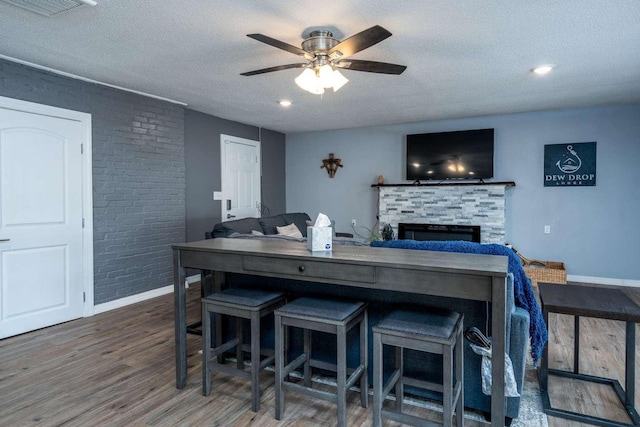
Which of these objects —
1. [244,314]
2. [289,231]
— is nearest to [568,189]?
[289,231]

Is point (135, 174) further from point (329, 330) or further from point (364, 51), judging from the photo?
point (329, 330)

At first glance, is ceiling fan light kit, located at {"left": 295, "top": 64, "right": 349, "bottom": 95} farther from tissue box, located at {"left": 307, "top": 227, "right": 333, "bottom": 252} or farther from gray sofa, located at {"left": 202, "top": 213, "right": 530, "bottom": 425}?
gray sofa, located at {"left": 202, "top": 213, "right": 530, "bottom": 425}

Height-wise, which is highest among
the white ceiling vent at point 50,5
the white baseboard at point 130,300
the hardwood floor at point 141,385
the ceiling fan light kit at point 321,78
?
the white ceiling vent at point 50,5

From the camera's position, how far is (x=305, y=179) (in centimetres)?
705

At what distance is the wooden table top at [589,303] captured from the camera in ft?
6.33

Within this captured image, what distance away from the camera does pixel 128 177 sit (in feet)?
13.6

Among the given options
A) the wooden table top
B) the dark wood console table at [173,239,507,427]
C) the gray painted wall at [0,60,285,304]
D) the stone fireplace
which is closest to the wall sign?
the stone fireplace

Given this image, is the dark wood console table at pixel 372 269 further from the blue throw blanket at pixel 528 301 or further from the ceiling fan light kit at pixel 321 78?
the ceiling fan light kit at pixel 321 78

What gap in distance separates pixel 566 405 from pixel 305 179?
545 cm

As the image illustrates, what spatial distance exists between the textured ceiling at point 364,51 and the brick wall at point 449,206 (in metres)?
1.39

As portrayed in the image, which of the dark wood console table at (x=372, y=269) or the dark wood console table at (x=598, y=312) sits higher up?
the dark wood console table at (x=372, y=269)

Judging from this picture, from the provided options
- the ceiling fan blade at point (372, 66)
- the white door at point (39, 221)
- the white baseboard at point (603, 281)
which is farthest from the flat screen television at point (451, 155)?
the white door at point (39, 221)

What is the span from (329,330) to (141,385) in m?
1.40

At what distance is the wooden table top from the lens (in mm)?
1930
